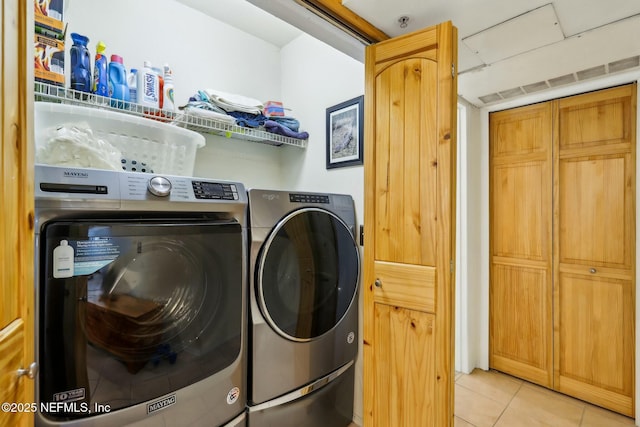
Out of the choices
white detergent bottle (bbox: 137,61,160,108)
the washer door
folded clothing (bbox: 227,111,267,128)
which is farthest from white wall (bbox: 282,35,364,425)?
white detergent bottle (bbox: 137,61,160,108)

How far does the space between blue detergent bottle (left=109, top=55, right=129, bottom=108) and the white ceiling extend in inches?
31.1

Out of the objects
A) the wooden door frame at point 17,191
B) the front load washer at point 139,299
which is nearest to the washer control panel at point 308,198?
the front load washer at point 139,299

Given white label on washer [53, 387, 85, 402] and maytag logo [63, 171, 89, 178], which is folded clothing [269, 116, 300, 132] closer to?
maytag logo [63, 171, 89, 178]

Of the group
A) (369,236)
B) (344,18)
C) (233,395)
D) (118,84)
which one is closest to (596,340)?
(369,236)

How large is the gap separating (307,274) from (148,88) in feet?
4.15

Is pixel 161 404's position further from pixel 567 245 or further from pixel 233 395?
pixel 567 245

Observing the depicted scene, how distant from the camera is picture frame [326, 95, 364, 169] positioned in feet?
6.07

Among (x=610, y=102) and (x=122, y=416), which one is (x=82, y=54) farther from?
(x=610, y=102)

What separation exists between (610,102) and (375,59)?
1.64 m

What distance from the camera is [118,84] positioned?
4.78 ft

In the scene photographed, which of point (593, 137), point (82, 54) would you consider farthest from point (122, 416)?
point (593, 137)

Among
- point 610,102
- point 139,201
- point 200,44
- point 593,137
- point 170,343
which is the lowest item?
point 170,343

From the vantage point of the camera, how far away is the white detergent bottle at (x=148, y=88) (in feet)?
5.03

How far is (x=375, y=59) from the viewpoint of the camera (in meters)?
1.37
